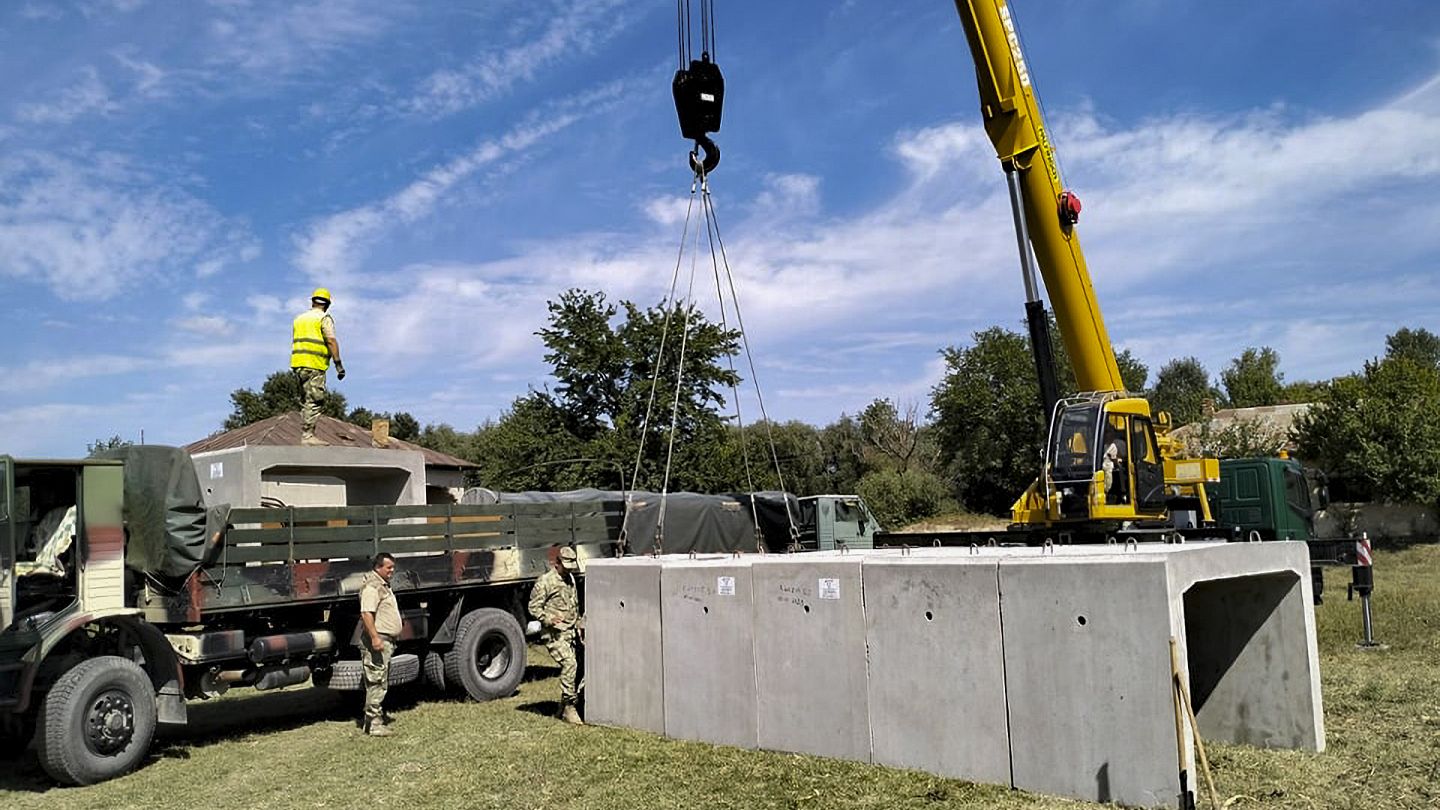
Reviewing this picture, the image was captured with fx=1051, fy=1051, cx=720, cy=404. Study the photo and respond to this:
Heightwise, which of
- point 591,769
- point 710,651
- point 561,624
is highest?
point 561,624

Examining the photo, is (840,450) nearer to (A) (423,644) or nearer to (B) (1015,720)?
(A) (423,644)

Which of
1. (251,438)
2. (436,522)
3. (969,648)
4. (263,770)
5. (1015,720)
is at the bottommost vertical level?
(263,770)

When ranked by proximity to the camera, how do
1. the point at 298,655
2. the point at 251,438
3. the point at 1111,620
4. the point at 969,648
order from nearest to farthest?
the point at 1111,620, the point at 969,648, the point at 298,655, the point at 251,438

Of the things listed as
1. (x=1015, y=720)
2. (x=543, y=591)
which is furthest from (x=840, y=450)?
(x=1015, y=720)

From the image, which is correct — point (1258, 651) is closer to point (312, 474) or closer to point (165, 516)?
point (165, 516)

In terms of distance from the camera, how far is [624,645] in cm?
965

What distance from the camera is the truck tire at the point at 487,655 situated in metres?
11.5

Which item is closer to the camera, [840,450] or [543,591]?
[543,591]

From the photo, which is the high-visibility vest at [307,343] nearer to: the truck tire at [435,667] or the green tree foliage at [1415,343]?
the truck tire at [435,667]

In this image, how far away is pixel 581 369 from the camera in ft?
103

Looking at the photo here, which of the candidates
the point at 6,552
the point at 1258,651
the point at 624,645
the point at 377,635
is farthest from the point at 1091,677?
the point at 6,552

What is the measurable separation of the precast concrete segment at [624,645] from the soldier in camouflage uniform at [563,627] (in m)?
0.19

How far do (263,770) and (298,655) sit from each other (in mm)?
1697

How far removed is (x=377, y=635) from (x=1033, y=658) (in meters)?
6.21
